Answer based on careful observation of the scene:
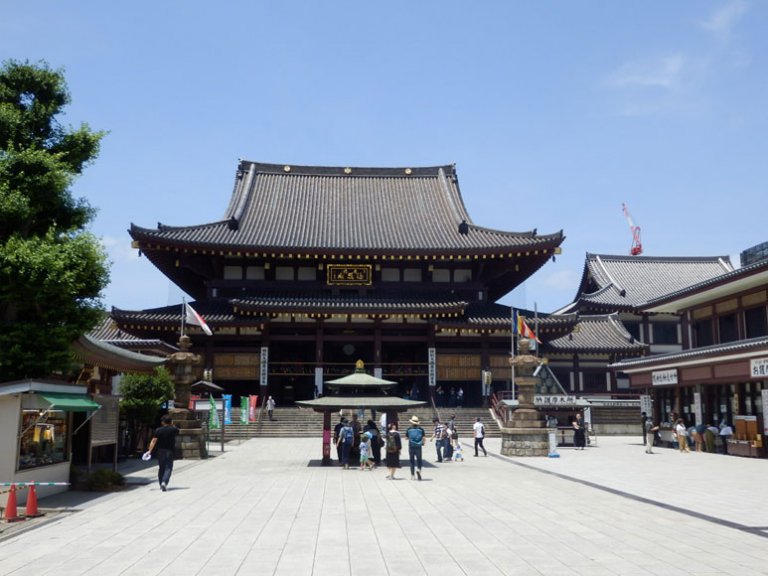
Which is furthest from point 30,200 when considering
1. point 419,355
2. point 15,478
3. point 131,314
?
point 419,355

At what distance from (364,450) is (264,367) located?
2097 cm

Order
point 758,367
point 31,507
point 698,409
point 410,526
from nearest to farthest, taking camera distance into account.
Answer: point 410,526
point 31,507
point 758,367
point 698,409

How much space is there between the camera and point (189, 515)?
46.4 ft

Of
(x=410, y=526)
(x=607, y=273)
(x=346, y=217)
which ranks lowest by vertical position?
(x=410, y=526)

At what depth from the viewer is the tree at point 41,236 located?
15.9 meters

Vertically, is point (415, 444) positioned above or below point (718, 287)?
below

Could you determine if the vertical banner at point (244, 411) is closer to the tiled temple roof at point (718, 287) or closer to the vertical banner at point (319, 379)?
the vertical banner at point (319, 379)

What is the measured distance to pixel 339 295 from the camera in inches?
1837

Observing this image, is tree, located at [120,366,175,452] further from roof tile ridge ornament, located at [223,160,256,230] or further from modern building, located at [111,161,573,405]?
roof tile ridge ornament, located at [223,160,256,230]

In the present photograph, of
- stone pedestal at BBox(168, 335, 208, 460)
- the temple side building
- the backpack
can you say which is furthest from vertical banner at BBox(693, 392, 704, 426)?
stone pedestal at BBox(168, 335, 208, 460)

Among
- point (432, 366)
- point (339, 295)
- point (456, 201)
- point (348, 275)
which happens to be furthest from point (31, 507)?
point (456, 201)

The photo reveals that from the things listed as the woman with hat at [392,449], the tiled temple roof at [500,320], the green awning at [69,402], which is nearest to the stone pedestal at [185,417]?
the green awning at [69,402]

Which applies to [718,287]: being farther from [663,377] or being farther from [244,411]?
[244,411]

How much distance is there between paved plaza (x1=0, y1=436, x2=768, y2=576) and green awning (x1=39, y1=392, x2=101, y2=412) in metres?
2.09
